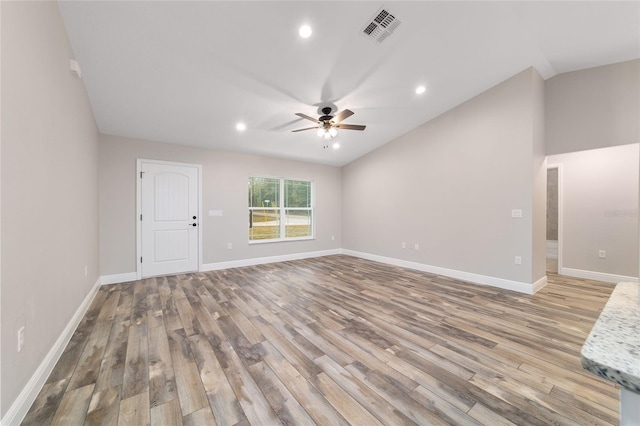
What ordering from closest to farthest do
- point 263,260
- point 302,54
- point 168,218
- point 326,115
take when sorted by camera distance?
point 302,54 < point 326,115 < point 168,218 < point 263,260

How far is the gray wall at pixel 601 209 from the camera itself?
3.87 m

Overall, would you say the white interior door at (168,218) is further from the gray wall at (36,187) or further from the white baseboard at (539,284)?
the white baseboard at (539,284)

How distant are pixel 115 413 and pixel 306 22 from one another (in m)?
3.36

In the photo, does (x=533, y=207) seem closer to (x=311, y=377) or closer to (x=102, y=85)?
(x=311, y=377)

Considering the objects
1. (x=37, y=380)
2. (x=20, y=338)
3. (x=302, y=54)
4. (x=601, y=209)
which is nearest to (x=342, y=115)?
(x=302, y=54)

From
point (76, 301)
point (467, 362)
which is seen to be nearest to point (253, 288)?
point (76, 301)

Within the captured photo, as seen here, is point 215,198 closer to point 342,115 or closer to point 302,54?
point 342,115

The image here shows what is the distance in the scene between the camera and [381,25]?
2568mm

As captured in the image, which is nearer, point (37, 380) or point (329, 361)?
point (37, 380)

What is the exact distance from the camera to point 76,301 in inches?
103

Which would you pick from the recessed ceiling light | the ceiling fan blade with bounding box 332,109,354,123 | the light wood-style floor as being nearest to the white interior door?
the light wood-style floor

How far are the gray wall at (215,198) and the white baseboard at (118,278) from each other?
66mm

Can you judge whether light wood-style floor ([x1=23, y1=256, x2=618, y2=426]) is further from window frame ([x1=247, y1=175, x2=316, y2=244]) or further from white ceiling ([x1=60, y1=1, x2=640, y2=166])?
white ceiling ([x1=60, y1=1, x2=640, y2=166])

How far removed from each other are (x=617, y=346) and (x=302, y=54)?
3172 millimetres
